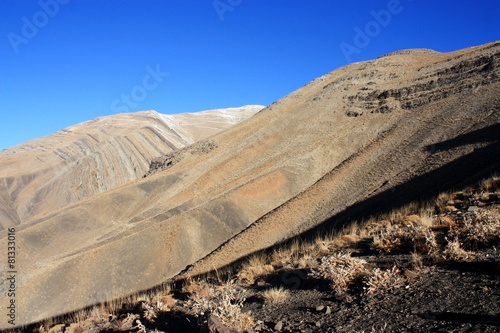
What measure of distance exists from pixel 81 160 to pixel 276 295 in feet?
159

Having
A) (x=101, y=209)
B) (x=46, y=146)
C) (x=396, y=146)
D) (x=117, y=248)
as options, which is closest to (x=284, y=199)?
(x=396, y=146)

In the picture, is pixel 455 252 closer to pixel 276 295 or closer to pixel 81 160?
pixel 276 295

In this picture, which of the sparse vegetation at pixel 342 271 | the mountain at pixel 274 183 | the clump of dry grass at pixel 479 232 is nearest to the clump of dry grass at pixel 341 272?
the sparse vegetation at pixel 342 271

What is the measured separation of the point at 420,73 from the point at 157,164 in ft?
74.3

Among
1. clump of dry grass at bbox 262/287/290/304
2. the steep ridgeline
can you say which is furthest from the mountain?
the steep ridgeline

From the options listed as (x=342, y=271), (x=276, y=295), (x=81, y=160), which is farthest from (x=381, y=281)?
(x=81, y=160)

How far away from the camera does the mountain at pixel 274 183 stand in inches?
597

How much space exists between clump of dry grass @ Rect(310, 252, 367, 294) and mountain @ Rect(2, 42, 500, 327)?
23.8 feet

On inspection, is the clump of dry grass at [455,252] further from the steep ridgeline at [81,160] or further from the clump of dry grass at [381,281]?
the steep ridgeline at [81,160]

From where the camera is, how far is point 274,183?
21.9 m

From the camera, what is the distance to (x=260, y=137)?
90.3 ft

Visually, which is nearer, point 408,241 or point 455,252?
point 455,252

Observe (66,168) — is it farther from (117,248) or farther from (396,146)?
(396,146)

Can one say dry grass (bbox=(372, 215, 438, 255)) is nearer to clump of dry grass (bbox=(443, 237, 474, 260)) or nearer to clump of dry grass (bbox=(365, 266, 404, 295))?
clump of dry grass (bbox=(443, 237, 474, 260))
